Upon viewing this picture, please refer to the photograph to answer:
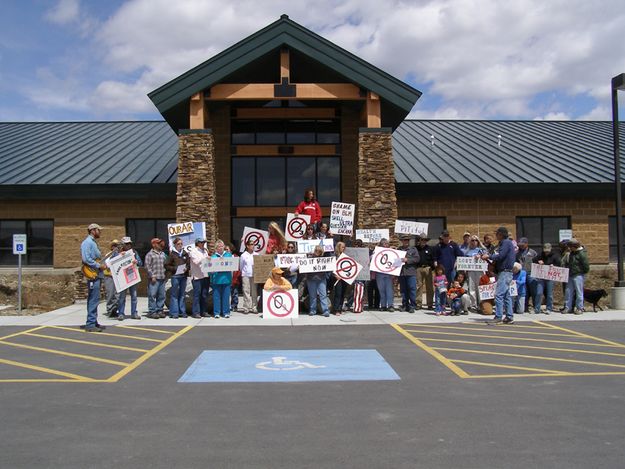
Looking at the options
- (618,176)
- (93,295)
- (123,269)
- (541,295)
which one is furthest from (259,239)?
(618,176)

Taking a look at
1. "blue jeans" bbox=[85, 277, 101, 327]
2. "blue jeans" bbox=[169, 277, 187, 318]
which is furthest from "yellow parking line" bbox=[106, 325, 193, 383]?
"blue jeans" bbox=[85, 277, 101, 327]

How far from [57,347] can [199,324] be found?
3.07 m

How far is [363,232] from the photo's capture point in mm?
14289

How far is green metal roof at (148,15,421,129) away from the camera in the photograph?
1527cm

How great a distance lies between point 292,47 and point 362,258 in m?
6.53

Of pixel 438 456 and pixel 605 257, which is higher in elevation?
A: pixel 605 257

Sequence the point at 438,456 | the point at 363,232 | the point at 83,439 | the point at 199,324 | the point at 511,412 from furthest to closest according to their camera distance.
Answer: the point at 363,232 → the point at 199,324 → the point at 511,412 → the point at 83,439 → the point at 438,456

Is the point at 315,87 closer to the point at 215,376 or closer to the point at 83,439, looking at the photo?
the point at 215,376

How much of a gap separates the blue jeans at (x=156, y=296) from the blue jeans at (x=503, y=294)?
23.7ft

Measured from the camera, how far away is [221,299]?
12359 mm

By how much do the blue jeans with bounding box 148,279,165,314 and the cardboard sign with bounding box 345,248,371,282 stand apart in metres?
4.34

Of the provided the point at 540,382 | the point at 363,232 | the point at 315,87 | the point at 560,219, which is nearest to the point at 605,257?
the point at 560,219

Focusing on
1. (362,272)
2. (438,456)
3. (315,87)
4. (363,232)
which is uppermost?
(315,87)

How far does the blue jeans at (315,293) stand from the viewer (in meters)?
12.5
